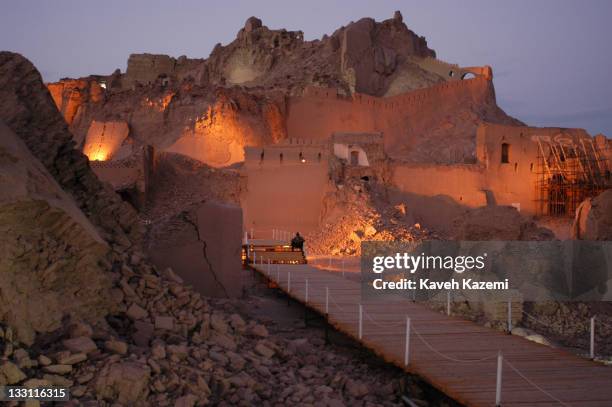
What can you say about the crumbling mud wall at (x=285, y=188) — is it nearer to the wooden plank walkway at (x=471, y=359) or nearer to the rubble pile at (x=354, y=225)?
the rubble pile at (x=354, y=225)

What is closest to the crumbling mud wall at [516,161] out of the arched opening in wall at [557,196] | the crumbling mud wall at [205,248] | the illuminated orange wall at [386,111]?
the arched opening in wall at [557,196]

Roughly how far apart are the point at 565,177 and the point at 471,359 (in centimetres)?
2674

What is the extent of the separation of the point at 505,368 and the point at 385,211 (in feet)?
55.1

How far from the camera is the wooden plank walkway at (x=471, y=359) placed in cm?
546

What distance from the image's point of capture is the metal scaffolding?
1196 inches

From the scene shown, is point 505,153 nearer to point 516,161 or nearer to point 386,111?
point 516,161

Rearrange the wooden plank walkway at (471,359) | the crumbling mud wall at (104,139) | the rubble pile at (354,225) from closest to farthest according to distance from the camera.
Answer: the wooden plank walkway at (471,359) < the rubble pile at (354,225) < the crumbling mud wall at (104,139)

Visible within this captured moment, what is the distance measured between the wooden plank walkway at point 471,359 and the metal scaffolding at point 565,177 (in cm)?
2328

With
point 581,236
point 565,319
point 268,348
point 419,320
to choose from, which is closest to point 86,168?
point 268,348

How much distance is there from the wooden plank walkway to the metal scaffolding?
76.4 ft

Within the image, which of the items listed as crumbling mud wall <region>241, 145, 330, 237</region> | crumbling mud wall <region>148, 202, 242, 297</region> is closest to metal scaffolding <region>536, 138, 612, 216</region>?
crumbling mud wall <region>241, 145, 330, 237</region>

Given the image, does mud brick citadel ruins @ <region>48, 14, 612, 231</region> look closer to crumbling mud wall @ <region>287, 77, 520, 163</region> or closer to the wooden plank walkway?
crumbling mud wall @ <region>287, 77, 520, 163</region>

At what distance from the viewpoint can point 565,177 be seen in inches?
1208

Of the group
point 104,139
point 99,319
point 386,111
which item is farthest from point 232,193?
point 99,319
